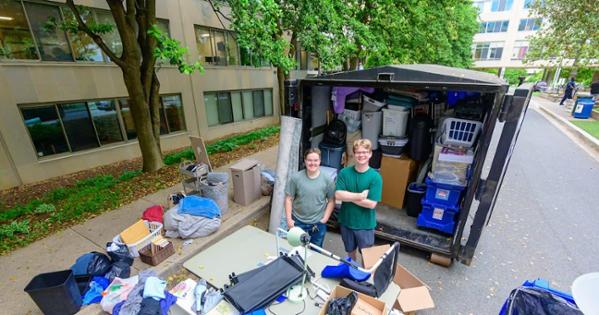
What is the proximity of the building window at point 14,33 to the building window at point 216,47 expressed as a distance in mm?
5080

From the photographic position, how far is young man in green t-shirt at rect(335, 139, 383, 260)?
2.83 m

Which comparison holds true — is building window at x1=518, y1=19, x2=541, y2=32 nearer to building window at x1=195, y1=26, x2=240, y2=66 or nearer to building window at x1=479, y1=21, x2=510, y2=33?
building window at x1=479, y1=21, x2=510, y2=33

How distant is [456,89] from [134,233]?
4594 millimetres

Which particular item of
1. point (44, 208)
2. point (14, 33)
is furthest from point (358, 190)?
point (14, 33)

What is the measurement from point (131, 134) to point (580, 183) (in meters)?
12.9

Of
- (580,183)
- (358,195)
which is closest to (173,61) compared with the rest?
(358,195)

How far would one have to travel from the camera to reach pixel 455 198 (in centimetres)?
380

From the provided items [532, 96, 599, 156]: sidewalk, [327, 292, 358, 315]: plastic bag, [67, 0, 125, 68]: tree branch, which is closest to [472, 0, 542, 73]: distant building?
[532, 96, 599, 156]: sidewalk

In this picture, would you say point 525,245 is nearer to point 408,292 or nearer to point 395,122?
point 408,292

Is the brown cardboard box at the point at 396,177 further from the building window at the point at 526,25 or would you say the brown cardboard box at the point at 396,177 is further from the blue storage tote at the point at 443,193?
the building window at the point at 526,25

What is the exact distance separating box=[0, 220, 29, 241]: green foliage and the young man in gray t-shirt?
4.46 meters

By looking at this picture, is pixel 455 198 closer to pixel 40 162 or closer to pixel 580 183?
pixel 580 183

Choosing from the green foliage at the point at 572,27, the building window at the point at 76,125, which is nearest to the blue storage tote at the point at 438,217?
the building window at the point at 76,125

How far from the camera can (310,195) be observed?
3.11 m
